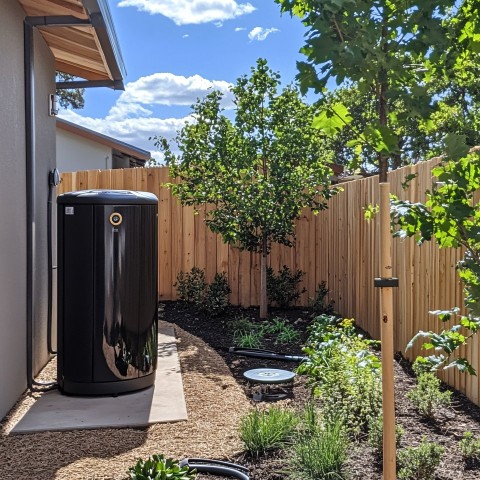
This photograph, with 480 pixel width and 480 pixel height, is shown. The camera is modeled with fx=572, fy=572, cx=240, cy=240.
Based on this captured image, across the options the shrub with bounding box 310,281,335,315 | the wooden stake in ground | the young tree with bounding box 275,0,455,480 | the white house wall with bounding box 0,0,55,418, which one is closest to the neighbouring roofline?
the shrub with bounding box 310,281,335,315

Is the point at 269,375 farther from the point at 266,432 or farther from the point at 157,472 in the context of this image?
the point at 157,472

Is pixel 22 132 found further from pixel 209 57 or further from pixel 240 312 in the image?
pixel 209 57

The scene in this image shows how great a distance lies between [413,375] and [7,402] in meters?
3.08

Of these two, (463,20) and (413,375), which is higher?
(463,20)

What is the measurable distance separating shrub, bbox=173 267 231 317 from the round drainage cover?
2.71 metres

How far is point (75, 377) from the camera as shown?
4188mm

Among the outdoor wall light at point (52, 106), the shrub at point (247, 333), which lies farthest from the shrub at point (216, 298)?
the outdoor wall light at point (52, 106)

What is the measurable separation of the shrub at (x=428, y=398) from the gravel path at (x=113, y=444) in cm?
115

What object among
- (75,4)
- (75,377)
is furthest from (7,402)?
(75,4)

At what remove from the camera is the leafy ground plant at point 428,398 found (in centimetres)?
358

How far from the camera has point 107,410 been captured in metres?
3.94

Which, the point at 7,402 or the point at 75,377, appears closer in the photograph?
the point at 7,402

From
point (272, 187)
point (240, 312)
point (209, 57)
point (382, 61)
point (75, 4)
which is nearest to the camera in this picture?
point (382, 61)

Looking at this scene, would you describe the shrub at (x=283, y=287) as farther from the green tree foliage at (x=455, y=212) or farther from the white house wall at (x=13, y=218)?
the green tree foliage at (x=455, y=212)
